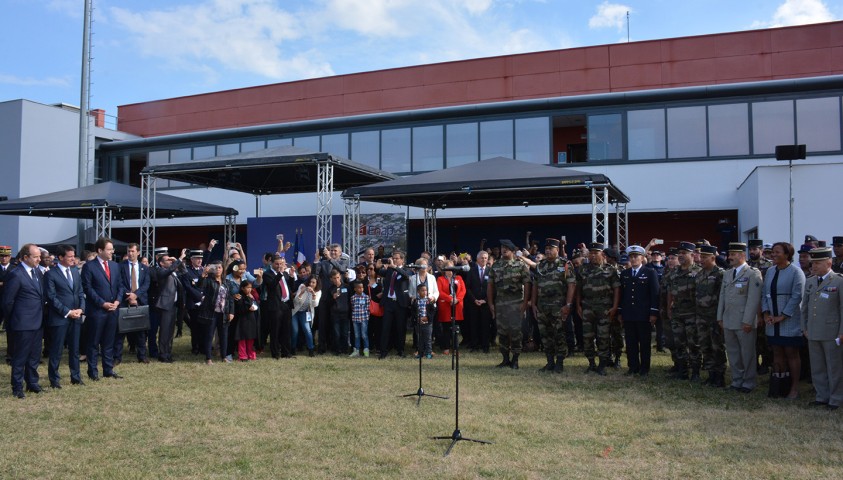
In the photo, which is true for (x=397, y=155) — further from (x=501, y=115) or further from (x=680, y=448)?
(x=680, y=448)

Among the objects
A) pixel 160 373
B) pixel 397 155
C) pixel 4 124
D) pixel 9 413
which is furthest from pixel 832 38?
pixel 4 124

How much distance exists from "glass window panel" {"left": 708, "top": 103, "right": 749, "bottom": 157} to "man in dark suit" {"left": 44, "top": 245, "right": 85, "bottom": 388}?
1713cm

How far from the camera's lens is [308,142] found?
24.0m

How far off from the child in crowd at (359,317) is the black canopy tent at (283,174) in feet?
11.2

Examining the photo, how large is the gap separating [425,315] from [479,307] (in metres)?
1.40

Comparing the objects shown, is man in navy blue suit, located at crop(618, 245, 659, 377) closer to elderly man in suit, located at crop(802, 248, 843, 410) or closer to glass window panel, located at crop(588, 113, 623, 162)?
elderly man in suit, located at crop(802, 248, 843, 410)

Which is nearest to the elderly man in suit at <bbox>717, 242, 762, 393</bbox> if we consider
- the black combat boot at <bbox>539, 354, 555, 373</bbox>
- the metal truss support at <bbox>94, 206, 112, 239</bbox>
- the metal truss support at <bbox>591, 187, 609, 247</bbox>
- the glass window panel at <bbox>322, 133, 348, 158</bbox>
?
the black combat boot at <bbox>539, 354, 555, 373</bbox>

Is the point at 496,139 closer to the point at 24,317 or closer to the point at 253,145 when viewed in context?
the point at 253,145

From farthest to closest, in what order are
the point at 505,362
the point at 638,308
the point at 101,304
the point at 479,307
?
the point at 479,307 < the point at 505,362 < the point at 638,308 < the point at 101,304

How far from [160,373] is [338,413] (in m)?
3.85

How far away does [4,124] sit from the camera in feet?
81.1

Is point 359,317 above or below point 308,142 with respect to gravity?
below

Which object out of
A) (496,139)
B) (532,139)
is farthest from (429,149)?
(532,139)

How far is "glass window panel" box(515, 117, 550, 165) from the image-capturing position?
2078 centimetres
